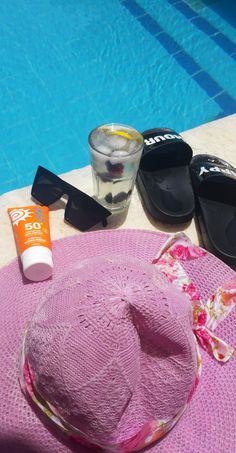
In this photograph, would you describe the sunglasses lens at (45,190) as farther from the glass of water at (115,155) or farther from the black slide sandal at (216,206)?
the black slide sandal at (216,206)

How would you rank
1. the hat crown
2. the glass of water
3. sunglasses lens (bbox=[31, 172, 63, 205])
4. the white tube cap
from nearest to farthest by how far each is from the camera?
the hat crown < the white tube cap < the glass of water < sunglasses lens (bbox=[31, 172, 63, 205])

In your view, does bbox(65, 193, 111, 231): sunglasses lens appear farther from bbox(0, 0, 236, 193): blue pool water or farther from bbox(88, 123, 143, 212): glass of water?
bbox(0, 0, 236, 193): blue pool water

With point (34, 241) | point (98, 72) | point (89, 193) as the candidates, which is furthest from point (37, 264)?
point (98, 72)

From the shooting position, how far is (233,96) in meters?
2.16

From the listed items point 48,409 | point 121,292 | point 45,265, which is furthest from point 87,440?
point 45,265

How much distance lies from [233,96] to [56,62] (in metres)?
0.83

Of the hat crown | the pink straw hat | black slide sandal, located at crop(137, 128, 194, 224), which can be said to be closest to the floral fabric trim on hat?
the pink straw hat

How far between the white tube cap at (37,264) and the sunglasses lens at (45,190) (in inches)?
13.2

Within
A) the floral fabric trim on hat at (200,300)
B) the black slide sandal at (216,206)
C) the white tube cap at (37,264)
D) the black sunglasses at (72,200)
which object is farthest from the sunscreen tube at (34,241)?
the black slide sandal at (216,206)

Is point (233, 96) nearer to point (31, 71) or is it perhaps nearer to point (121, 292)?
point (31, 71)

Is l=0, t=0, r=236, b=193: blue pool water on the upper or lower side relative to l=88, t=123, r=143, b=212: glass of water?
lower

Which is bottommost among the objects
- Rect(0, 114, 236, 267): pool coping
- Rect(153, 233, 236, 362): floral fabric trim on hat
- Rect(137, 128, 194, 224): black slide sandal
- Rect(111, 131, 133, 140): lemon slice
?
Rect(0, 114, 236, 267): pool coping

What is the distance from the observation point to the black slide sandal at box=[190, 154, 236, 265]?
4.21 ft

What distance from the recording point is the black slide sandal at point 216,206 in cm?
128
